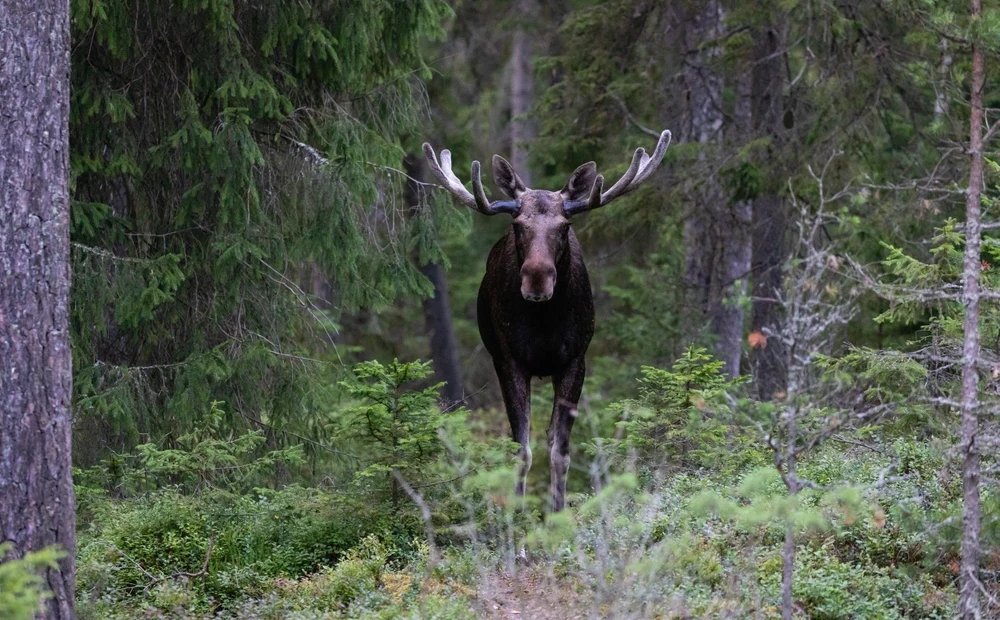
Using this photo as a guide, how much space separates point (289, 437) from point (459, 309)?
15853 mm

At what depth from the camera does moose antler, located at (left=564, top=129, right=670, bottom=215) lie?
9.48 metres

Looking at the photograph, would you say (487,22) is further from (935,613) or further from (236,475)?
(935,613)

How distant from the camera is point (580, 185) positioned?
387 inches

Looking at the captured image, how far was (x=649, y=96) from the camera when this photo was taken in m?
15.6

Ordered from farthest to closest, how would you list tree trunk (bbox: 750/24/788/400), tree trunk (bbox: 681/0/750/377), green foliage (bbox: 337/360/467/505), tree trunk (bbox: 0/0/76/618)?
1. tree trunk (bbox: 681/0/750/377)
2. tree trunk (bbox: 750/24/788/400)
3. green foliage (bbox: 337/360/467/505)
4. tree trunk (bbox: 0/0/76/618)

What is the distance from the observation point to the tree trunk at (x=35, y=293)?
6.55 m

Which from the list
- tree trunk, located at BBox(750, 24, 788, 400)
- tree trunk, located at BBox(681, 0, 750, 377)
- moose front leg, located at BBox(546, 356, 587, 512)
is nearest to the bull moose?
moose front leg, located at BBox(546, 356, 587, 512)

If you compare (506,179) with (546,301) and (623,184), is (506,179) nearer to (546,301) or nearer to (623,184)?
(623,184)

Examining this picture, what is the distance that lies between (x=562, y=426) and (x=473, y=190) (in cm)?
213

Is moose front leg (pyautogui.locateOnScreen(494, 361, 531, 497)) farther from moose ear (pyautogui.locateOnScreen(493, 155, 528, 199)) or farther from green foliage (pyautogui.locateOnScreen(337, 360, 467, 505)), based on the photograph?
moose ear (pyautogui.locateOnScreen(493, 155, 528, 199))

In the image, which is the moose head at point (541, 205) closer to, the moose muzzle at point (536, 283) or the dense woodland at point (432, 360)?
the moose muzzle at point (536, 283)

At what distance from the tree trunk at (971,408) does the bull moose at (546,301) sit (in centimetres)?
290

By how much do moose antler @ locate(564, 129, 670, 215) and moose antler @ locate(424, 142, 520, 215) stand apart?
0.53 m

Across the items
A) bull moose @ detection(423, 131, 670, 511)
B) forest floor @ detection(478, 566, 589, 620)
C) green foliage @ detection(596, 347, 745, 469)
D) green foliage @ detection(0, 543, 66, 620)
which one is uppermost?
bull moose @ detection(423, 131, 670, 511)
